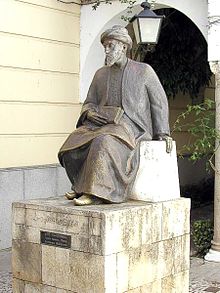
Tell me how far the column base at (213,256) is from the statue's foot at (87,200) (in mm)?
3277

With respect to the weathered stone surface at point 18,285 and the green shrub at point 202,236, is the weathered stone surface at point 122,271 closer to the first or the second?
the weathered stone surface at point 18,285

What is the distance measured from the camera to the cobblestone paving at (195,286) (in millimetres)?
6242

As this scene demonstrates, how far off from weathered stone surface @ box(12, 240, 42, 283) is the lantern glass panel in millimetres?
2856

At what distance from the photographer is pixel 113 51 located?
513 cm

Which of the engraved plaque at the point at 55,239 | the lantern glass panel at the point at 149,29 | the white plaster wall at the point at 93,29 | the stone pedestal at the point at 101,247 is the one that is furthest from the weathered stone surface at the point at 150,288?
the white plaster wall at the point at 93,29

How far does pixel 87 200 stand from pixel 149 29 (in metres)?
2.65

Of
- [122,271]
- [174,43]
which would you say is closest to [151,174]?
[122,271]

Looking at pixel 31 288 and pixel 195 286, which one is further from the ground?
pixel 31 288

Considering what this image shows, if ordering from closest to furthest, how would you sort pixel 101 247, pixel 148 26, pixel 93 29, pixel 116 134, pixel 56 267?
1. pixel 101 247
2. pixel 56 267
3. pixel 116 134
4. pixel 148 26
5. pixel 93 29

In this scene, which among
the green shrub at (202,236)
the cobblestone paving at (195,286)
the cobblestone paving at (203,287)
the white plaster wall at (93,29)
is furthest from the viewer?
the white plaster wall at (93,29)

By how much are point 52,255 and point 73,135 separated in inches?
41.0

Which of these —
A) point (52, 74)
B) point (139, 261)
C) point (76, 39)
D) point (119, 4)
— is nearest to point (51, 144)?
point (52, 74)

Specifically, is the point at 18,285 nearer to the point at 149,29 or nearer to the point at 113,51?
the point at 113,51

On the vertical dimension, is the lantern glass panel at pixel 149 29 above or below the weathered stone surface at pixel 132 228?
above
